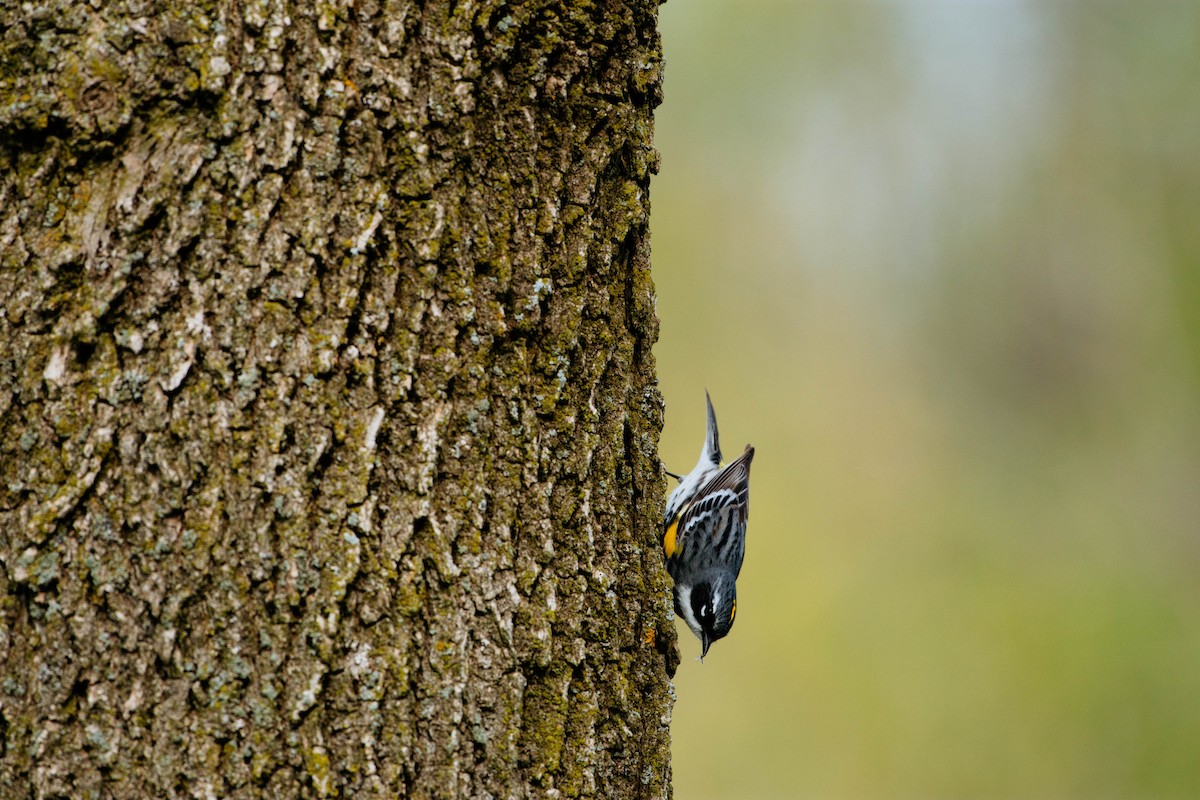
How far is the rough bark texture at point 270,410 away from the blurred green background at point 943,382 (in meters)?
6.51

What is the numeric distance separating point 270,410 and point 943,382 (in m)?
8.98

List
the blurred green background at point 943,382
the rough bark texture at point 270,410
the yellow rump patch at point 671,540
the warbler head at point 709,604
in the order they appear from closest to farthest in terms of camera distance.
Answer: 1. the rough bark texture at point 270,410
2. the warbler head at point 709,604
3. the yellow rump patch at point 671,540
4. the blurred green background at point 943,382

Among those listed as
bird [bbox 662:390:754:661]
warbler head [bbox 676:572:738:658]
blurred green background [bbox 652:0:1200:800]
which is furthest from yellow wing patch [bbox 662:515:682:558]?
blurred green background [bbox 652:0:1200:800]

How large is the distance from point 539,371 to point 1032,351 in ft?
30.1

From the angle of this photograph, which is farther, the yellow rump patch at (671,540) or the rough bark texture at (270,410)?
the yellow rump patch at (671,540)

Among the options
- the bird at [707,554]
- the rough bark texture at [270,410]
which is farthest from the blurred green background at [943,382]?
the rough bark texture at [270,410]

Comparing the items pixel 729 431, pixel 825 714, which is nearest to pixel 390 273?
pixel 729 431

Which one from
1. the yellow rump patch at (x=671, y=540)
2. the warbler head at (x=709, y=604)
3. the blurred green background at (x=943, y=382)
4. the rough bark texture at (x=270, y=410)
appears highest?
the blurred green background at (x=943, y=382)

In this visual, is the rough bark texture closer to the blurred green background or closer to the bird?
the bird

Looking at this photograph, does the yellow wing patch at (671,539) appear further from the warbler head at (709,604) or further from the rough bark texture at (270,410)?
the rough bark texture at (270,410)

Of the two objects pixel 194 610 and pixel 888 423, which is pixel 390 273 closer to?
pixel 194 610

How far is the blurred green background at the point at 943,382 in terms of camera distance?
26.6 feet

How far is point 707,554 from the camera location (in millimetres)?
4051

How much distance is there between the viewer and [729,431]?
8250mm
